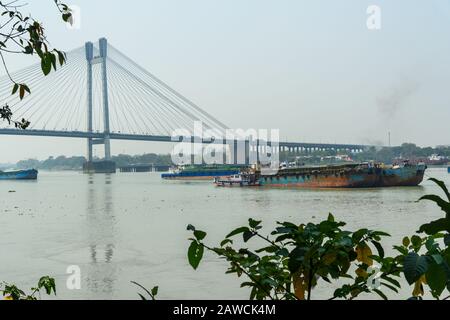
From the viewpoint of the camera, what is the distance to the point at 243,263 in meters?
1.46

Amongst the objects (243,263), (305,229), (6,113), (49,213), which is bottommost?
(49,213)

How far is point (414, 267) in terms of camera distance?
993 mm

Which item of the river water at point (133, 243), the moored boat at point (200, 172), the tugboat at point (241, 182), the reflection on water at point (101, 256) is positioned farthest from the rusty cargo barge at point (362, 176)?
the moored boat at point (200, 172)

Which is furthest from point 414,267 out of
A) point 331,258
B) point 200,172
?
point 200,172

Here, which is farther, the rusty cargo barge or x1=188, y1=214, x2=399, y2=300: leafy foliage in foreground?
the rusty cargo barge

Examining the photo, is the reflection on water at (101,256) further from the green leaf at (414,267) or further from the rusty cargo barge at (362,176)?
the rusty cargo barge at (362,176)

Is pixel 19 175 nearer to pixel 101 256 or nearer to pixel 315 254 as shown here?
pixel 101 256

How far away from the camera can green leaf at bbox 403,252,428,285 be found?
0.98 metres

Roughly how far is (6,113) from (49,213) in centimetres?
2153

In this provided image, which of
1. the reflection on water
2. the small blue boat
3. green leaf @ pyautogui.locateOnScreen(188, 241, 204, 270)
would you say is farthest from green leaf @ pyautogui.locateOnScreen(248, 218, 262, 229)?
the small blue boat

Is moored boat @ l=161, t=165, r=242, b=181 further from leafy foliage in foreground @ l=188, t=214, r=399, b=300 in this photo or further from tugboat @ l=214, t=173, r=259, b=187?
leafy foliage in foreground @ l=188, t=214, r=399, b=300

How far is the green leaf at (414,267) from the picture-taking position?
3.22 ft
